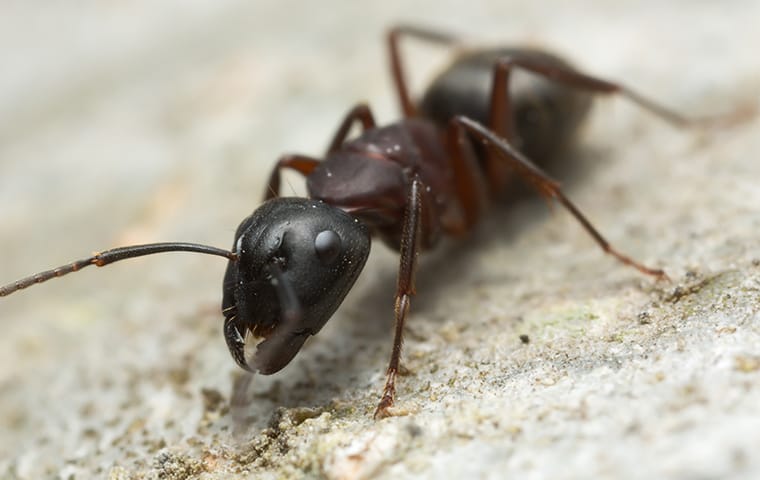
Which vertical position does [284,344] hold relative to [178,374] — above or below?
above

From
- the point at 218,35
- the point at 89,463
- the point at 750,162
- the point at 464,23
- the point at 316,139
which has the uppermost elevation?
the point at 218,35

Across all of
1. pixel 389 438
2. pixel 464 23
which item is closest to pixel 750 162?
pixel 389 438

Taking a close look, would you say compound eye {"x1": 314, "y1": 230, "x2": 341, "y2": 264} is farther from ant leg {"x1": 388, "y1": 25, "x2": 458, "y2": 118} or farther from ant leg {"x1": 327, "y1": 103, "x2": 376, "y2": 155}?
ant leg {"x1": 388, "y1": 25, "x2": 458, "y2": 118}

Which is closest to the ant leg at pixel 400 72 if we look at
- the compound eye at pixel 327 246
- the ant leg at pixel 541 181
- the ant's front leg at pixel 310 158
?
the ant's front leg at pixel 310 158

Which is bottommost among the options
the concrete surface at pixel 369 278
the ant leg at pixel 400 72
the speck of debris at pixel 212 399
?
the speck of debris at pixel 212 399

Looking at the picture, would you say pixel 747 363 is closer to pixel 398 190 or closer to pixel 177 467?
pixel 398 190

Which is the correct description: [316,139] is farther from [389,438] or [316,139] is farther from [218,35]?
[389,438]

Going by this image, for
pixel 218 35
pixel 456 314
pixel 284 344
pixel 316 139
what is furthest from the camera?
pixel 218 35

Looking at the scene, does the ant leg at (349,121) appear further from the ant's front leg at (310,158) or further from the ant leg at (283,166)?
the ant leg at (283,166)
